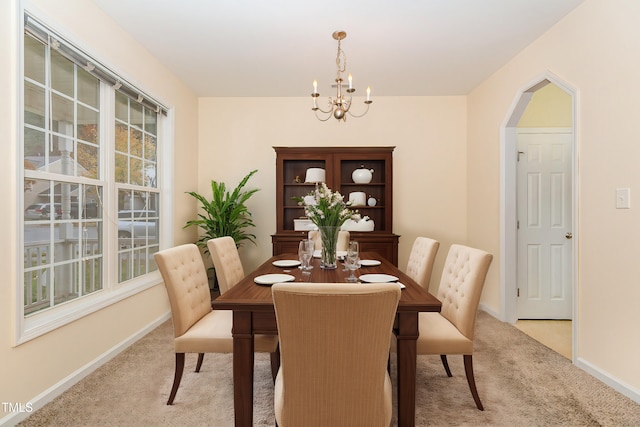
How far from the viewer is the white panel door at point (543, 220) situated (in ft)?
12.2

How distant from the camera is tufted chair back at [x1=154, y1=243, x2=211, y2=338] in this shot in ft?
6.15

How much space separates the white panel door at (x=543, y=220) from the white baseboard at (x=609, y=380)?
1.24 m

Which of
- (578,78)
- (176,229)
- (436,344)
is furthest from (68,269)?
(578,78)

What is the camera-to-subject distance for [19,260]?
1913 mm

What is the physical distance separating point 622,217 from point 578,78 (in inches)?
42.8

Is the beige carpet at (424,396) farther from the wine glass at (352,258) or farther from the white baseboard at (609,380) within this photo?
the wine glass at (352,258)

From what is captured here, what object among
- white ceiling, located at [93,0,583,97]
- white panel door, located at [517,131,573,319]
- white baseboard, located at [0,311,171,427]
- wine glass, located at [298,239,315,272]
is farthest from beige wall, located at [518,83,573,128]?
white baseboard, located at [0,311,171,427]

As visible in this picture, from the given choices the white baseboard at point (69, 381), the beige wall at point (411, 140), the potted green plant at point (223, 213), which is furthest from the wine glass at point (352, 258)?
the beige wall at point (411, 140)

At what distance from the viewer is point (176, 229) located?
3953 millimetres

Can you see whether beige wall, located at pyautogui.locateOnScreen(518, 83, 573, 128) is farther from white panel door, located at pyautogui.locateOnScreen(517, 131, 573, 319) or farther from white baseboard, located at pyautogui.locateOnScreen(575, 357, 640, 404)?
white baseboard, located at pyautogui.locateOnScreen(575, 357, 640, 404)

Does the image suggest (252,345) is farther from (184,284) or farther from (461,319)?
(461,319)

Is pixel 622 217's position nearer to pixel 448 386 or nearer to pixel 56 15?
pixel 448 386

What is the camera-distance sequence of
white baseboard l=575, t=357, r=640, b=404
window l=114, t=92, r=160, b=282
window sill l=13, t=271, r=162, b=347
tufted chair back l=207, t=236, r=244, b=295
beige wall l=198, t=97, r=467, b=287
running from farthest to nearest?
beige wall l=198, t=97, r=467, b=287, window l=114, t=92, r=160, b=282, tufted chair back l=207, t=236, r=244, b=295, white baseboard l=575, t=357, r=640, b=404, window sill l=13, t=271, r=162, b=347

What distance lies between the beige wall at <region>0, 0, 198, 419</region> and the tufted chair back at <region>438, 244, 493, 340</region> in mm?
2394
